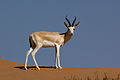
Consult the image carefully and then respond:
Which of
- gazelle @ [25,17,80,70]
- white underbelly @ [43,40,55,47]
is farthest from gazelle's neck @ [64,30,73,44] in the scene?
white underbelly @ [43,40,55,47]

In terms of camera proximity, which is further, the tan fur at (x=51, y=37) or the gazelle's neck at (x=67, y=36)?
the gazelle's neck at (x=67, y=36)

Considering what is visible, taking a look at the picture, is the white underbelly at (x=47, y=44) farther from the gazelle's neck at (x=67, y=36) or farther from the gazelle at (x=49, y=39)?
the gazelle's neck at (x=67, y=36)

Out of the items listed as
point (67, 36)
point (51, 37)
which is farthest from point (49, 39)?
point (67, 36)

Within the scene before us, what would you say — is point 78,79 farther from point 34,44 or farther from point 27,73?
point 34,44

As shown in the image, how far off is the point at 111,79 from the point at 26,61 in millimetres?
5504

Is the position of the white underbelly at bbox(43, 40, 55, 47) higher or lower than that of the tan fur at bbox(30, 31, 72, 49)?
lower

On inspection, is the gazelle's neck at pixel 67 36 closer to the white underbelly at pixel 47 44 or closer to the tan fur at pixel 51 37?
the tan fur at pixel 51 37

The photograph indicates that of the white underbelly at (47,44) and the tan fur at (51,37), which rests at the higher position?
the tan fur at (51,37)

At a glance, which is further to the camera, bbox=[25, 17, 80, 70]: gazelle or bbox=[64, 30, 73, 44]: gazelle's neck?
bbox=[64, 30, 73, 44]: gazelle's neck

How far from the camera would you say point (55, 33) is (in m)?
15.1

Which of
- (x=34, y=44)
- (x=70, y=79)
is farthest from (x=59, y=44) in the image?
(x=70, y=79)

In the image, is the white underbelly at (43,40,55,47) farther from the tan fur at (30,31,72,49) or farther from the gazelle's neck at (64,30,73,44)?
the gazelle's neck at (64,30,73,44)

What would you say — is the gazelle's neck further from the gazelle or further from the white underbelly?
the white underbelly

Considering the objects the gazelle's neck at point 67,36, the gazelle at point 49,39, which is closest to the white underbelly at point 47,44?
the gazelle at point 49,39
